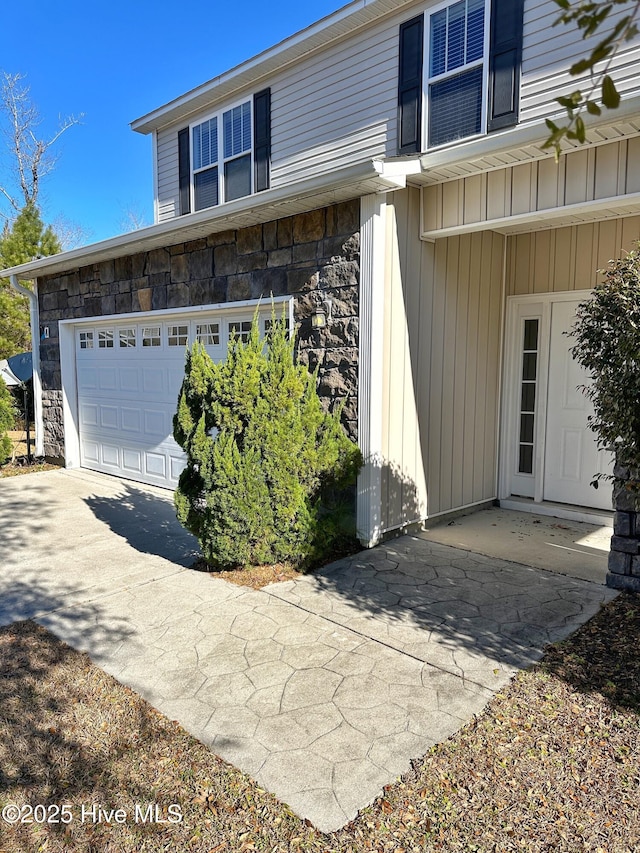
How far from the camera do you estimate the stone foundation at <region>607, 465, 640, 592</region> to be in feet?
12.7

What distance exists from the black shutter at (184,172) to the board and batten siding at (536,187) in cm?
589

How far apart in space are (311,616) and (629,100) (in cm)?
366

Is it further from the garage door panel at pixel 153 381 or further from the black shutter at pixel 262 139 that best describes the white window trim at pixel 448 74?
the garage door panel at pixel 153 381

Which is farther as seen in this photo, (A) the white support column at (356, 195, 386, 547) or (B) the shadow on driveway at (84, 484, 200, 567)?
(B) the shadow on driveway at (84, 484, 200, 567)

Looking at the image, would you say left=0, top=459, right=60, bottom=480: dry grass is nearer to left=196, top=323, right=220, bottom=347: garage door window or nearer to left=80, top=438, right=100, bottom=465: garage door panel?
left=80, top=438, right=100, bottom=465: garage door panel

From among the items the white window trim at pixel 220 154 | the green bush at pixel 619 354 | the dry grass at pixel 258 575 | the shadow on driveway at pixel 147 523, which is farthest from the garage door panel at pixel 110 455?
the green bush at pixel 619 354

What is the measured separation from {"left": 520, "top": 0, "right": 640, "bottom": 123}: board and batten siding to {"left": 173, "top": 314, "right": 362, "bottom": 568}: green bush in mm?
3954

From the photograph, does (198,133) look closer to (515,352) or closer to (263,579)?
(515,352)

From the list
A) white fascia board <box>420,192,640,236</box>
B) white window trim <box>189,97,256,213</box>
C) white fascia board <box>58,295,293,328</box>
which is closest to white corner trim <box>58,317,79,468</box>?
white fascia board <box>58,295,293,328</box>

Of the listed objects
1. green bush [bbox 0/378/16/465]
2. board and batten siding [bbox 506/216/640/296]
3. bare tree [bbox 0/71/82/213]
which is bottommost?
green bush [bbox 0/378/16/465]

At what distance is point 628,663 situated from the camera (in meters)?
3.09

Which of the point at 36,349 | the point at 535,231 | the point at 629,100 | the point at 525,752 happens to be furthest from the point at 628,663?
the point at 36,349

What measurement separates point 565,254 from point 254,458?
12.6 feet

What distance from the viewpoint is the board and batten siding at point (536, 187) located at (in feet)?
12.7
